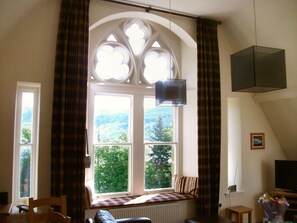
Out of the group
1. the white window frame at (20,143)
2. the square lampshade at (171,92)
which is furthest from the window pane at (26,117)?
the square lampshade at (171,92)

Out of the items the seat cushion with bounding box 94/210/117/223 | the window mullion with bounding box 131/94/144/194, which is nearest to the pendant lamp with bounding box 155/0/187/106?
the window mullion with bounding box 131/94/144/194

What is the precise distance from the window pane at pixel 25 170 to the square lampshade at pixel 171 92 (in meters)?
1.90

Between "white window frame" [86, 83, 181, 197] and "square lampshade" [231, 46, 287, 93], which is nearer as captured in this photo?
"square lampshade" [231, 46, 287, 93]

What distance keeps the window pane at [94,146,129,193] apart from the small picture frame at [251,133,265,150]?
2257mm

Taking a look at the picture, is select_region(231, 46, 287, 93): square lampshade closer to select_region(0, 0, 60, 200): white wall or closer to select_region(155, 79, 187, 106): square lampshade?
select_region(155, 79, 187, 106): square lampshade

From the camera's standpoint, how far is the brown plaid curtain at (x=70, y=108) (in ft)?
11.2

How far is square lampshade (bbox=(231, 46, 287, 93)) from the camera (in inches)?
100

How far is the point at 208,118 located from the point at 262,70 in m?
1.89

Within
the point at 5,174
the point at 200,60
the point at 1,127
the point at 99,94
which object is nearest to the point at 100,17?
the point at 99,94

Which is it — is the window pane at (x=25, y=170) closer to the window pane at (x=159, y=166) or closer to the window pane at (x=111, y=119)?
the window pane at (x=111, y=119)

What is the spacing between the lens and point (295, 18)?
3.81m

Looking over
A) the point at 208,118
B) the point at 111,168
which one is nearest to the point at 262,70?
the point at 208,118

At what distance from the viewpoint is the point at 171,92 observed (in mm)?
3492

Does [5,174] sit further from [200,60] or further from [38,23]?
[200,60]
